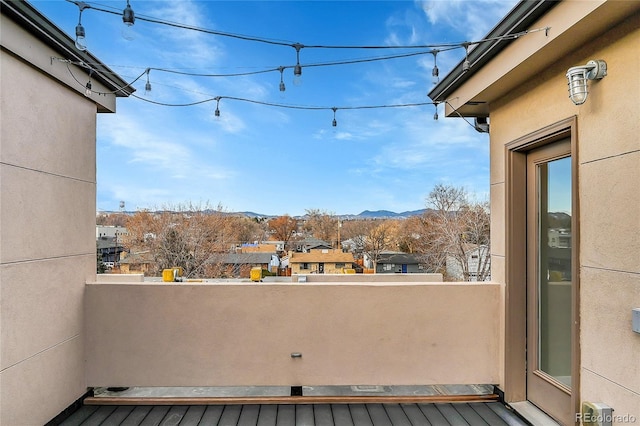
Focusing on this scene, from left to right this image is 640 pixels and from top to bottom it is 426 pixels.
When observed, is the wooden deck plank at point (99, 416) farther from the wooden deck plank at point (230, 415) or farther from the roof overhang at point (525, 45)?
the roof overhang at point (525, 45)

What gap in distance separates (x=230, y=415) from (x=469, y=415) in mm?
1768

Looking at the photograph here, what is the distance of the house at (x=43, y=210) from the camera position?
6.43ft

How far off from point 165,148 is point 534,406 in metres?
15.8

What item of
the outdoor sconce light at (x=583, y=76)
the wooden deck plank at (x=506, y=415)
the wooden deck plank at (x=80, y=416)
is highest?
the outdoor sconce light at (x=583, y=76)

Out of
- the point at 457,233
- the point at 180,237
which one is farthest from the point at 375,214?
the point at 180,237

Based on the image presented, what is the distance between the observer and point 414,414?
2494 mm

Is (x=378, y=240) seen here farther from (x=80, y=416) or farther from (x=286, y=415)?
(x=80, y=416)

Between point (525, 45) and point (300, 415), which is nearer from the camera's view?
point (525, 45)

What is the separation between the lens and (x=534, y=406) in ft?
8.22

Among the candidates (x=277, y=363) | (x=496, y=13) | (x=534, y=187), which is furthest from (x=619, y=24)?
(x=277, y=363)

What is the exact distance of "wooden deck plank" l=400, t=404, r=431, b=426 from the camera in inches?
94.0

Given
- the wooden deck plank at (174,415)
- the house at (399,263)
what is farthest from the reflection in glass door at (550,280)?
the house at (399,263)

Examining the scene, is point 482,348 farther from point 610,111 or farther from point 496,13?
point 496,13

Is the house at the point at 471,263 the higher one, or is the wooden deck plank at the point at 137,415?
the wooden deck plank at the point at 137,415
